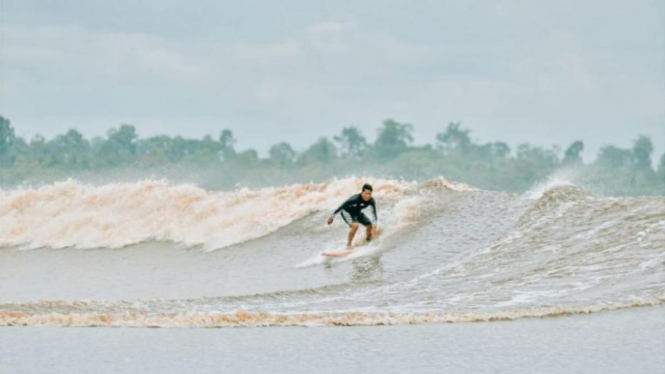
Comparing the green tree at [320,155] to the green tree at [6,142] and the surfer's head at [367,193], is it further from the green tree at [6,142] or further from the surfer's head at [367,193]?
the surfer's head at [367,193]

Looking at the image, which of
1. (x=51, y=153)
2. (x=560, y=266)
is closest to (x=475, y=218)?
(x=560, y=266)

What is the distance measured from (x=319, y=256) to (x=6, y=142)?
353 ft

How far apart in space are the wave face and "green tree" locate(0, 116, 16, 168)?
85280 millimetres

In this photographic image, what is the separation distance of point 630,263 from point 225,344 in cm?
878

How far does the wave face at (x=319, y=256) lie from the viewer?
1884 centimetres

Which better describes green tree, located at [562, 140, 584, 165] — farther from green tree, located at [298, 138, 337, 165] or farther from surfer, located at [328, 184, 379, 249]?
surfer, located at [328, 184, 379, 249]

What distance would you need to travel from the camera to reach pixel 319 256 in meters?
27.6

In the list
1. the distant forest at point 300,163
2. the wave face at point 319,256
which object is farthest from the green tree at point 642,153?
the wave face at point 319,256

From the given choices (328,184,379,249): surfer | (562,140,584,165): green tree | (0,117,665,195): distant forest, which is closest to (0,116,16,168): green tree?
(0,117,665,195): distant forest

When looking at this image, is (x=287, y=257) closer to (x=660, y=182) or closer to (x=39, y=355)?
(x=39, y=355)

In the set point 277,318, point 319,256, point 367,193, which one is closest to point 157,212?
point 319,256

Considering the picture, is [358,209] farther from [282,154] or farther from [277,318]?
[282,154]

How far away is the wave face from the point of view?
18.8 metres

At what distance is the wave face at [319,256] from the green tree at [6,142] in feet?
280
